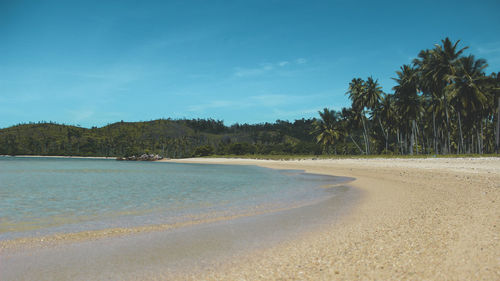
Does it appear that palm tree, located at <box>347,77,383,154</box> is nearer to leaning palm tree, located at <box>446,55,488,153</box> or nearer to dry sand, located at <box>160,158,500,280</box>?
leaning palm tree, located at <box>446,55,488,153</box>

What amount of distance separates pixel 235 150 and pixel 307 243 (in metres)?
107

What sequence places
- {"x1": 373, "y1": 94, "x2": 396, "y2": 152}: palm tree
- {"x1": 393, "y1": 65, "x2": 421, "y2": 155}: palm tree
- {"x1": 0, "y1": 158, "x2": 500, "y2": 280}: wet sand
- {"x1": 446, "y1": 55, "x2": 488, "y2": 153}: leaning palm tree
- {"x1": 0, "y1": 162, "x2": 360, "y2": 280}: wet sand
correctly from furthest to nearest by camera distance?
1. {"x1": 373, "y1": 94, "x2": 396, "y2": 152}: palm tree
2. {"x1": 393, "y1": 65, "x2": 421, "y2": 155}: palm tree
3. {"x1": 446, "y1": 55, "x2": 488, "y2": 153}: leaning palm tree
4. {"x1": 0, "y1": 162, "x2": 360, "y2": 280}: wet sand
5. {"x1": 0, "y1": 158, "x2": 500, "y2": 280}: wet sand

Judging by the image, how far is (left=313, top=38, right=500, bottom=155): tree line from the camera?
41.3 meters

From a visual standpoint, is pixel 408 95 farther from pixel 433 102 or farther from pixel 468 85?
pixel 468 85

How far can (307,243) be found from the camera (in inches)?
236

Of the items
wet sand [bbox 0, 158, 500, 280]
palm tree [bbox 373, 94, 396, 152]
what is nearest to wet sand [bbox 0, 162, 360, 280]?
wet sand [bbox 0, 158, 500, 280]

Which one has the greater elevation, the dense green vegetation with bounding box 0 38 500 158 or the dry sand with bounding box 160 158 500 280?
the dense green vegetation with bounding box 0 38 500 158

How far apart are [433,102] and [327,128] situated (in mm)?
28101

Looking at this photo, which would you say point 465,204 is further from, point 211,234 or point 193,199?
point 193,199

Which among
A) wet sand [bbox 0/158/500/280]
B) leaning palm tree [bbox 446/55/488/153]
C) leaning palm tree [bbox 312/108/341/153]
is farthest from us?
leaning palm tree [bbox 312/108/341/153]

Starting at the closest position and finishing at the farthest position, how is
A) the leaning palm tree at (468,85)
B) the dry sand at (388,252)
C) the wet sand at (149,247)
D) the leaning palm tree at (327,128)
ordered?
the dry sand at (388,252) < the wet sand at (149,247) < the leaning palm tree at (468,85) < the leaning palm tree at (327,128)

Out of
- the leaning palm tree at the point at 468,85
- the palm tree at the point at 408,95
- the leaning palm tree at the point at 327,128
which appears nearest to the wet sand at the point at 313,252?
the leaning palm tree at the point at 468,85

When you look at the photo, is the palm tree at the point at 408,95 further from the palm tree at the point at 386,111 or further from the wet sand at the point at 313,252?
the wet sand at the point at 313,252

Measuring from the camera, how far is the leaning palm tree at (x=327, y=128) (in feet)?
246
